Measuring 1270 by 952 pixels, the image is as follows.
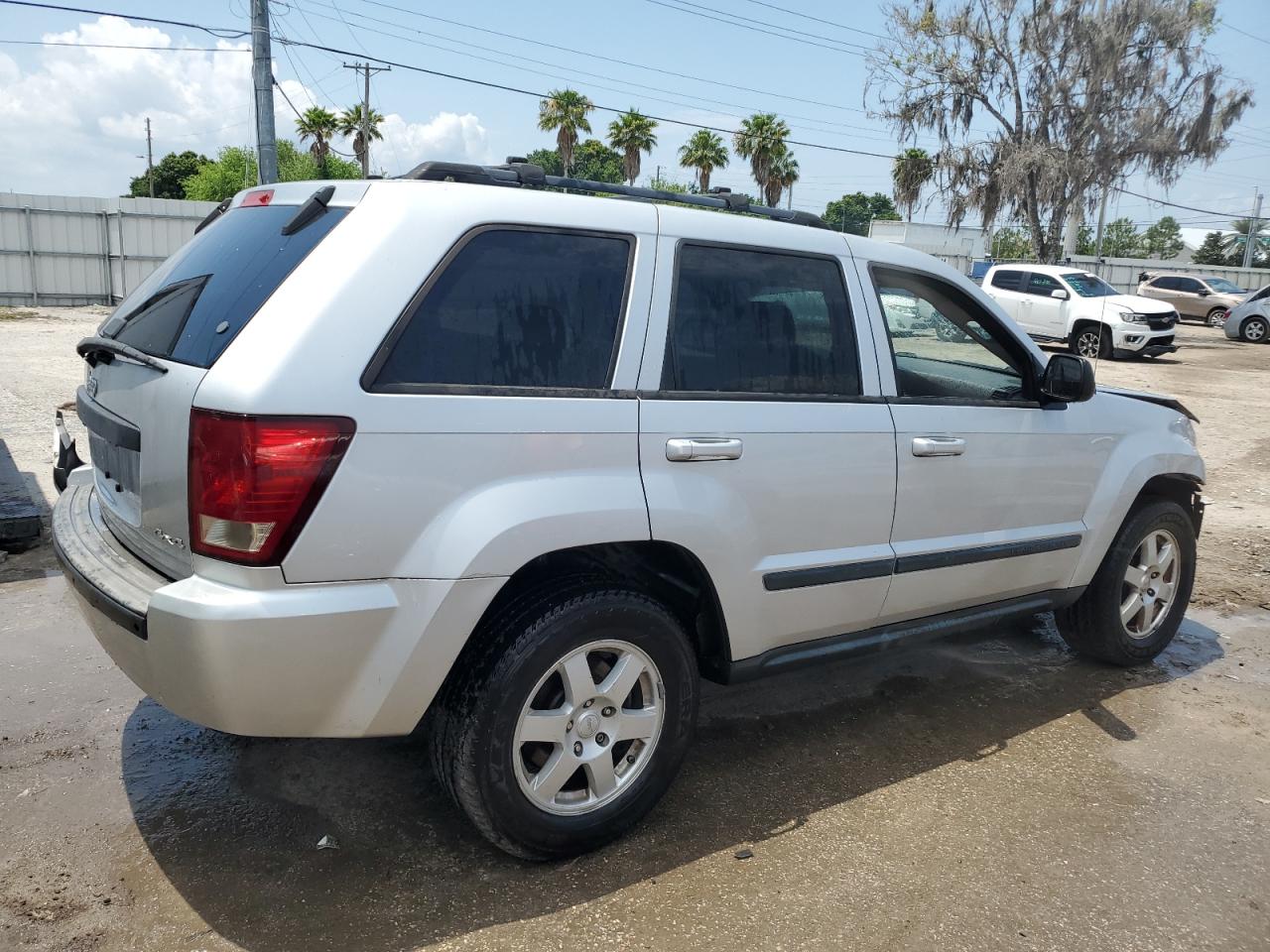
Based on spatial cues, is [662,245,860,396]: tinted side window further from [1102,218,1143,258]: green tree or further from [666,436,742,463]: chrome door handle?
→ [1102,218,1143,258]: green tree

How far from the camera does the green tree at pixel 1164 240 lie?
92.5 metres

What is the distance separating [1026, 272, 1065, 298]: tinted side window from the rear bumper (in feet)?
64.9

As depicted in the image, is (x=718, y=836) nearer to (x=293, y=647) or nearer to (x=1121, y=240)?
(x=293, y=647)

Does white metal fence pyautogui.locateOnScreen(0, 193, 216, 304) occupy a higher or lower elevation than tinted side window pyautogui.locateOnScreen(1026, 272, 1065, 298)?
lower

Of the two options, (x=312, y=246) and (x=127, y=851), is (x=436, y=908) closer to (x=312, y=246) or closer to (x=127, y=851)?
(x=127, y=851)

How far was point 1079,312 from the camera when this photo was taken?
19.4 metres

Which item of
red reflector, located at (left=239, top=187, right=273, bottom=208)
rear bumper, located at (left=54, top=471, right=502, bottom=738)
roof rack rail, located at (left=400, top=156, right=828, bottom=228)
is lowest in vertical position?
rear bumper, located at (left=54, top=471, right=502, bottom=738)

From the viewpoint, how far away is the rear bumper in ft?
7.66

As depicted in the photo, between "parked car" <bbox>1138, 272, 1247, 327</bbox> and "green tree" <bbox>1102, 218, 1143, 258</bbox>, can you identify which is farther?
"green tree" <bbox>1102, 218, 1143, 258</bbox>

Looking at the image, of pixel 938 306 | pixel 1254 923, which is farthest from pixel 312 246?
pixel 1254 923

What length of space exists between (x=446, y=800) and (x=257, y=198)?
6.62ft

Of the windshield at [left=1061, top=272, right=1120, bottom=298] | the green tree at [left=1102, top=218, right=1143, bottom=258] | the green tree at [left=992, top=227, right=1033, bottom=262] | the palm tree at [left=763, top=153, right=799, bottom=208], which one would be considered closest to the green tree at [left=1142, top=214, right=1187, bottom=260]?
the green tree at [left=1102, top=218, right=1143, bottom=258]

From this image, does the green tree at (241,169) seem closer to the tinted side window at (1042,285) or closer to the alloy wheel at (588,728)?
the tinted side window at (1042,285)

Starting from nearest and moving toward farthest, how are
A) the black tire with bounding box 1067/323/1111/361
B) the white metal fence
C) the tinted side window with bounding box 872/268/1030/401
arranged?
→ the tinted side window with bounding box 872/268/1030/401 < the black tire with bounding box 1067/323/1111/361 < the white metal fence
